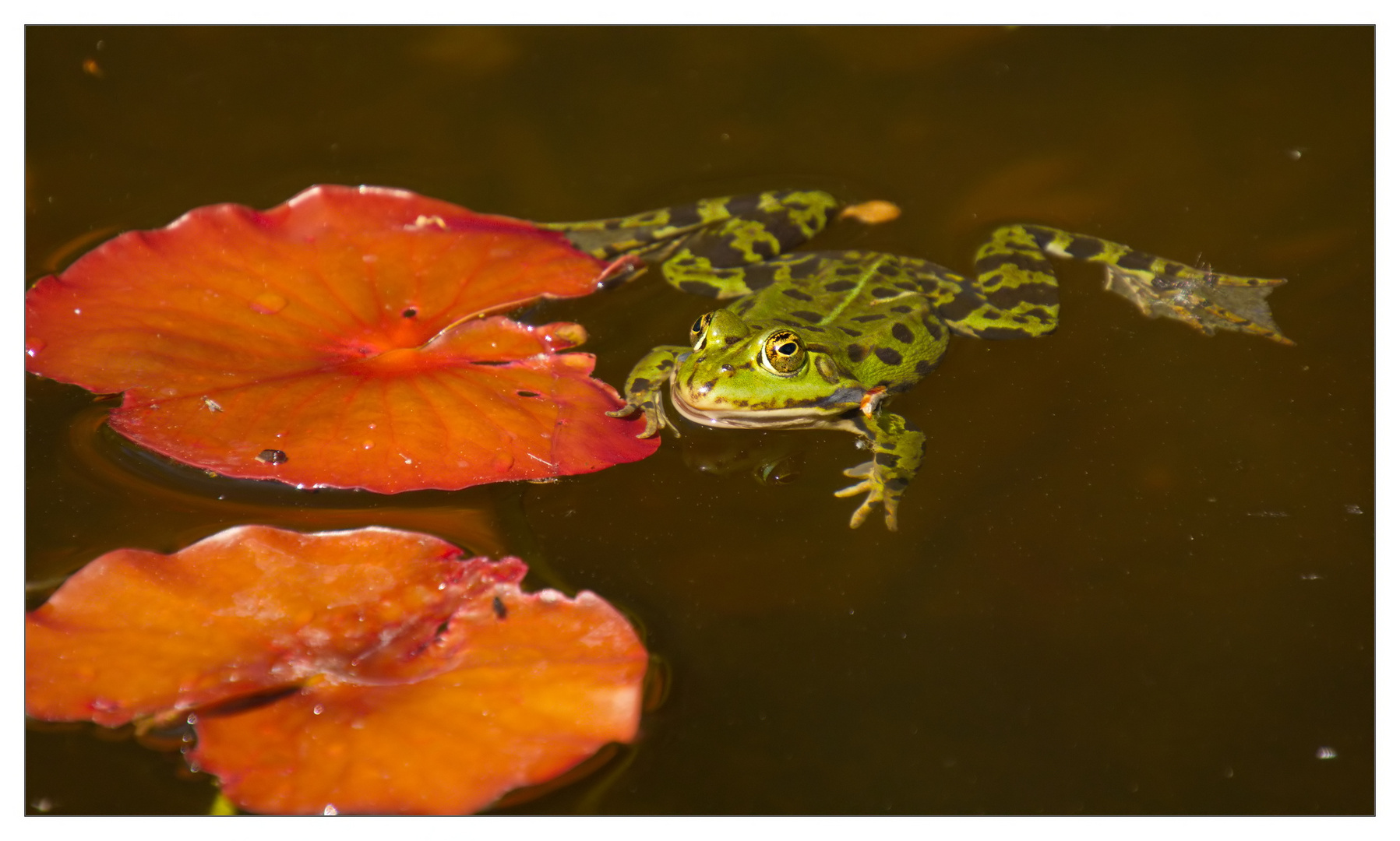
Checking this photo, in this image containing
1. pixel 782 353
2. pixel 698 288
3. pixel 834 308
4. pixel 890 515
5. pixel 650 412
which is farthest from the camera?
pixel 698 288

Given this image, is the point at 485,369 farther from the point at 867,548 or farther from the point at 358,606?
the point at 867,548

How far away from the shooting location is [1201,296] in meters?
3.43

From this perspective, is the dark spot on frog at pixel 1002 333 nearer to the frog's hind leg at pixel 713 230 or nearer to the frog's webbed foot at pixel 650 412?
the frog's hind leg at pixel 713 230

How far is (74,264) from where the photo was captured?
10.1ft

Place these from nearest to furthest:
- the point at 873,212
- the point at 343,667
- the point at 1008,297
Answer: the point at 343,667
the point at 1008,297
the point at 873,212

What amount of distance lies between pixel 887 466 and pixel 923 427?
314mm

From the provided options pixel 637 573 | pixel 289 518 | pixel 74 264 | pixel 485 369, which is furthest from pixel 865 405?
pixel 74 264

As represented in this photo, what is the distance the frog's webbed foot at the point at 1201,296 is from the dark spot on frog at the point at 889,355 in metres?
0.95

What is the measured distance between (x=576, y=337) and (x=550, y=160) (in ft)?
3.79

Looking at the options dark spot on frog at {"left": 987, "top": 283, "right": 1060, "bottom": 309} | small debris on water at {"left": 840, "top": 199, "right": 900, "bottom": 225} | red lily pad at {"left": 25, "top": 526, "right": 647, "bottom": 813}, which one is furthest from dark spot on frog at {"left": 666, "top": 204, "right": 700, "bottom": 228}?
red lily pad at {"left": 25, "top": 526, "right": 647, "bottom": 813}

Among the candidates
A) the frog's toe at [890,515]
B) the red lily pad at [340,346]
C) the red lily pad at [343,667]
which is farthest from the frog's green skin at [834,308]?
the red lily pad at [343,667]

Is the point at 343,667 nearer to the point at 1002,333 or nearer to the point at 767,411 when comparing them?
the point at 767,411

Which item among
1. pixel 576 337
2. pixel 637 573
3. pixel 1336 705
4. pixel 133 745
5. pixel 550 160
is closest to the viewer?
pixel 133 745

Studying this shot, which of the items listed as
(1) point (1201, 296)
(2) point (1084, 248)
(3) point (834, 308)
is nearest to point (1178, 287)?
(1) point (1201, 296)
